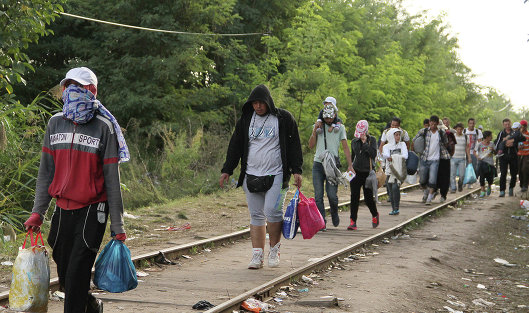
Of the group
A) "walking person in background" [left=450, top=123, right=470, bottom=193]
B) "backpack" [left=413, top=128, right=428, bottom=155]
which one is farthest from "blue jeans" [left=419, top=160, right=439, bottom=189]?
"walking person in background" [left=450, top=123, right=470, bottom=193]

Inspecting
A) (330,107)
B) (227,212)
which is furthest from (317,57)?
(330,107)

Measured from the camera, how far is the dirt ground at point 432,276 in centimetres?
780

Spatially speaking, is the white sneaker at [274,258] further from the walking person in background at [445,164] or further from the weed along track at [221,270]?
the walking person in background at [445,164]

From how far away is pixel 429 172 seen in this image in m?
18.3

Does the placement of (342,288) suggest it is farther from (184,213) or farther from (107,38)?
(107,38)

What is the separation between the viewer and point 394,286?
860cm

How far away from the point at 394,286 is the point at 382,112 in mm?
25381

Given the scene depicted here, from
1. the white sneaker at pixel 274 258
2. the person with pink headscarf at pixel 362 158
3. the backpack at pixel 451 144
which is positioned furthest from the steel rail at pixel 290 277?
the backpack at pixel 451 144

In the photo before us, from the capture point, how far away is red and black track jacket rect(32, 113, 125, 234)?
512cm

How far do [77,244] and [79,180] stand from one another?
43 cm

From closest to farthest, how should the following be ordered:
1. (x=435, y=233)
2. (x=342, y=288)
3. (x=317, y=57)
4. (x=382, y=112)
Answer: (x=342, y=288), (x=435, y=233), (x=317, y=57), (x=382, y=112)

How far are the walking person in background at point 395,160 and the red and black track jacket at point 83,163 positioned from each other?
37.1 feet

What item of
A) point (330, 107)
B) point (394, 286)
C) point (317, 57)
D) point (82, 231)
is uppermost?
point (317, 57)

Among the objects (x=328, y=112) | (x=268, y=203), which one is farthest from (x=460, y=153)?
(x=268, y=203)
